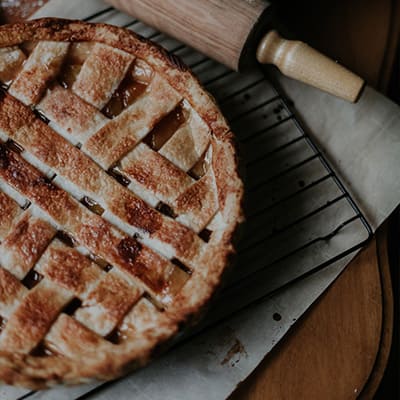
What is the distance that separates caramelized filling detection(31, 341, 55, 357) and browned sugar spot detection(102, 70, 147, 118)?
57cm

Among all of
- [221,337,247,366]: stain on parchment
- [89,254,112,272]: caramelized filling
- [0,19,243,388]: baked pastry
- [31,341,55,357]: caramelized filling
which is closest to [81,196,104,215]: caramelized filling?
[0,19,243,388]: baked pastry

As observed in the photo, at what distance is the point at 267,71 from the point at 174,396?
933 mm

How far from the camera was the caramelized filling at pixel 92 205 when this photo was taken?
4.53 ft

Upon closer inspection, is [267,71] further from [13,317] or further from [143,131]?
[13,317]

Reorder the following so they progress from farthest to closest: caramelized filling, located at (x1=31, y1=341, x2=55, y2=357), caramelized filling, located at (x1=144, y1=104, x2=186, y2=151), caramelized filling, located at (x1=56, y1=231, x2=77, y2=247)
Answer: caramelized filling, located at (x1=144, y1=104, x2=186, y2=151) → caramelized filling, located at (x1=56, y1=231, x2=77, y2=247) → caramelized filling, located at (x1=31, y1=341, x2=55, y2=357)

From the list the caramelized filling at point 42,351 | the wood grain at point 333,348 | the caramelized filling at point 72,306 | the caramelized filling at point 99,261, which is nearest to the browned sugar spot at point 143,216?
the caramelized filling at point 99,261

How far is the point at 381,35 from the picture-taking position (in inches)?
71.0

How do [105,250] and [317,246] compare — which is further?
[317,246]

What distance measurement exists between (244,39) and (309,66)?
0.18m

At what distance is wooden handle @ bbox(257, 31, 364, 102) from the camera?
1.47 m

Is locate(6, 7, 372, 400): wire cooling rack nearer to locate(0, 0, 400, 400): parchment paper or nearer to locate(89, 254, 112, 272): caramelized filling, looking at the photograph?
locate(0, 0, 400, 400): parchment paper

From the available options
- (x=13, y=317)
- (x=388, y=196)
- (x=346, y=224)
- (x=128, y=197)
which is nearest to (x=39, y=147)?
(x=128, y=197)

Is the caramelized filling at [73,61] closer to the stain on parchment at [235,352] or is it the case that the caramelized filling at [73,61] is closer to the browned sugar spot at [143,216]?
the browned sugar spot at [143,216]

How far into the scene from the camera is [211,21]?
1.56 meters
